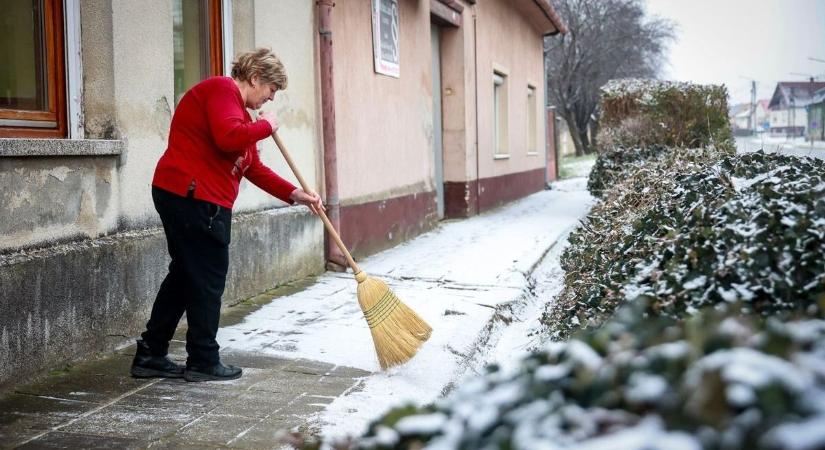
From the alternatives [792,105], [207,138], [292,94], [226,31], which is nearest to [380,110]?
[292,94]

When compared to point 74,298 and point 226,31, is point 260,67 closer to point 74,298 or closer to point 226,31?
point 74,298

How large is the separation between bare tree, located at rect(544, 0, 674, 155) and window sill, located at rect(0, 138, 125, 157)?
126 ft

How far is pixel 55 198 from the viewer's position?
436 centimetres

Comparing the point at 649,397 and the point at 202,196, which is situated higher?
the point at 202,196

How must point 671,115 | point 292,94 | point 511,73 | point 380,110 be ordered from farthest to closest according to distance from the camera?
point 511,73 → point 671,115 → point 380,110 → point 292,94

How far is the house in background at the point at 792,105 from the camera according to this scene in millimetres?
84356

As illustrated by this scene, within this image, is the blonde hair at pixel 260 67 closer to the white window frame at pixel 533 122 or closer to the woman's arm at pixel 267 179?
the woman's arm at pixel 267 179

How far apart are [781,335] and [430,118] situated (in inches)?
397

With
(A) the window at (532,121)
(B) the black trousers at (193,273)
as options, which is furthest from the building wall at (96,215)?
(A) the window at (532,121)

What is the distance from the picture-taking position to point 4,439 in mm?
3285

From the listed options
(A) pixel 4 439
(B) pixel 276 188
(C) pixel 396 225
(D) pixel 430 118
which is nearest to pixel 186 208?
(B) pixel 276 188

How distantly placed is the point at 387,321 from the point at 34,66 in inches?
92.9

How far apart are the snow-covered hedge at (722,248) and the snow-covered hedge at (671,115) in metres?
7.12

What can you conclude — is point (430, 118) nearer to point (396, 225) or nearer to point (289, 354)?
point (396, 225)
